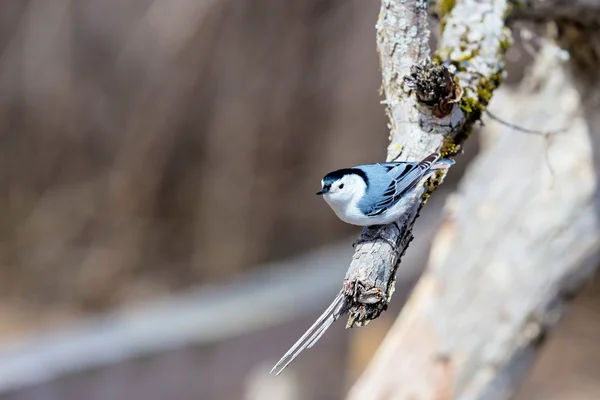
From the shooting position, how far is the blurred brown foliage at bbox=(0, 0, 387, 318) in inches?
123

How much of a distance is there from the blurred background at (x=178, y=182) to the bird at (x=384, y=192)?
6.26 ft

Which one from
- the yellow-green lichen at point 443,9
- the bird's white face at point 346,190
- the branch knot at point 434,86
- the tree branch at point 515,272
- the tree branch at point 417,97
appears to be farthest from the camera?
the tree branch at point 515,272

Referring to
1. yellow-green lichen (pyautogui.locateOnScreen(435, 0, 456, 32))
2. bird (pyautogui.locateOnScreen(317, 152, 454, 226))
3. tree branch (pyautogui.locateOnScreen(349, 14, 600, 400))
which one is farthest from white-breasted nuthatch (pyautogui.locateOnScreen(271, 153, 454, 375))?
tree branch (pyautogui.locateOnScreen(349, 14, 600, 400))

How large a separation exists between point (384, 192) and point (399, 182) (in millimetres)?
31

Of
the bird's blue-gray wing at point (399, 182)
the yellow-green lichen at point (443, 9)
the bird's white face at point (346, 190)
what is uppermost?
the yellow-green lichen at point (443, 9)

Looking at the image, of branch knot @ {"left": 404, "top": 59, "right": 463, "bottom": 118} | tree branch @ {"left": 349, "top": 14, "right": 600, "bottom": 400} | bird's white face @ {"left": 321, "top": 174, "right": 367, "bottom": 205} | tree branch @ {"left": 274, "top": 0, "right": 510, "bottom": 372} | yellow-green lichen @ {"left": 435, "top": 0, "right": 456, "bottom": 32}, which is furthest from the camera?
tree branch @ {"left": 349, "top": 14, "right": 600, "bottom": 400}

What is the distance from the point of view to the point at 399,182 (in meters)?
1.20

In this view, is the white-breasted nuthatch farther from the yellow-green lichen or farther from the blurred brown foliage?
the blurred brown foliage

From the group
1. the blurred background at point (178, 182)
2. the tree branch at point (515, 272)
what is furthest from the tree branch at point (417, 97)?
the blurred background at point (178, 182)

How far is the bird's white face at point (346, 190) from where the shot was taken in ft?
4.15

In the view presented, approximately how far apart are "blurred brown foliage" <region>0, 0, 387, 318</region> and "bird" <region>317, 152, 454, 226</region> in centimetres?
202

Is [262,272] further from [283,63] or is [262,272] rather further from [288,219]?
[283,63]

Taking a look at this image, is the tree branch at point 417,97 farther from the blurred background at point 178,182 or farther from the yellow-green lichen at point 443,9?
the blurred background at point 178,182

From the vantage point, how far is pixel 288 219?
12.0 feet
